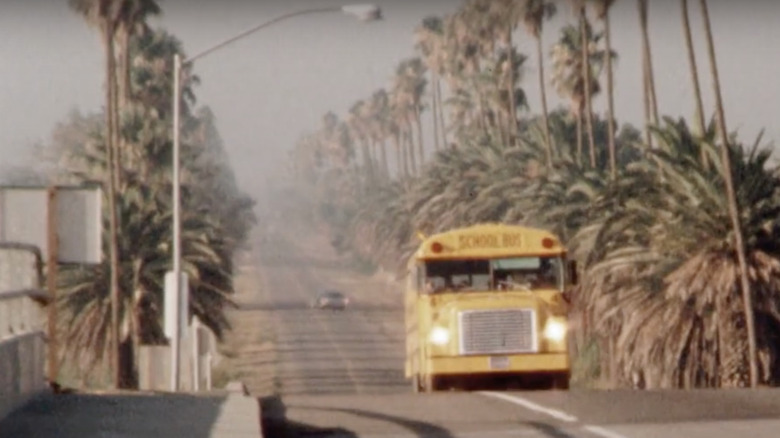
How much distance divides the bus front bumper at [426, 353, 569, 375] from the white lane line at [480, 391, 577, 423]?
11.9 feet

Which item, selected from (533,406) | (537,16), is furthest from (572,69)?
(533,406)

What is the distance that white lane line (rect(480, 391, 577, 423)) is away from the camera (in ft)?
75.1

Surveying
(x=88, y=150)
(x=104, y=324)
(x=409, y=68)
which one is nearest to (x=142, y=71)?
(x=88, y=150)

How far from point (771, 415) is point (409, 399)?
5152 mm

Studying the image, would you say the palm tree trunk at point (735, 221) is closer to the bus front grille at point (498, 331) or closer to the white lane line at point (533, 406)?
the bus front grille at point (498, 331)

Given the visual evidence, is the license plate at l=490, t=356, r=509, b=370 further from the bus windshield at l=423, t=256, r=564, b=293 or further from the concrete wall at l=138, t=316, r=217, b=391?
the concrete wall at l=138, t=316, r=217, b=391

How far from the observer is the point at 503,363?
1238 inches

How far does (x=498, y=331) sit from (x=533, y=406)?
22.3 ft

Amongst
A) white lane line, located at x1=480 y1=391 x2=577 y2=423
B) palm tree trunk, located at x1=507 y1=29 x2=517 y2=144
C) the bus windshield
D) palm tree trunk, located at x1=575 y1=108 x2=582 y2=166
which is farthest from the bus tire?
palm tree trunk, located at x1=507 y1=29 x2=517 y2=144

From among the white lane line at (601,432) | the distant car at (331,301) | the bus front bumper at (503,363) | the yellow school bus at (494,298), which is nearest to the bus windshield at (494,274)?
the yellow school bus at (494,298)

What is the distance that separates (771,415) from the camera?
23344 millimetres

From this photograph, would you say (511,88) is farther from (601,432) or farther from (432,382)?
(601,432)

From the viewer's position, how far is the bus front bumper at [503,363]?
31453mm

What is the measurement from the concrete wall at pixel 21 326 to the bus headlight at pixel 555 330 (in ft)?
34.4
